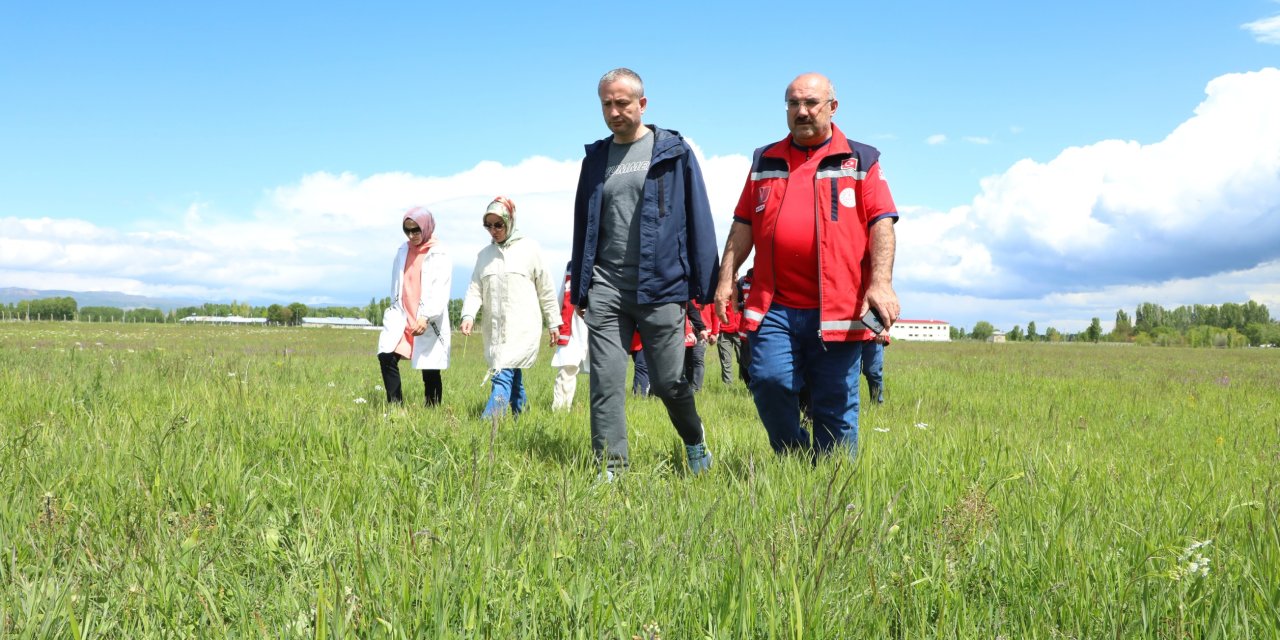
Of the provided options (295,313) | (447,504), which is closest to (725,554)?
(447,504)

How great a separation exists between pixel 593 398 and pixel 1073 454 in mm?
3098

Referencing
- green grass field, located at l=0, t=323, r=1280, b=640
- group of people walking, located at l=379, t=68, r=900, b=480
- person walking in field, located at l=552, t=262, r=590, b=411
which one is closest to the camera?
green grass field, located at l=0, t=323, r=1280, b=640

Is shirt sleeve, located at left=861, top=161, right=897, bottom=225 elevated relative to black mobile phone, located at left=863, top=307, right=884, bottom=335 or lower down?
elevated

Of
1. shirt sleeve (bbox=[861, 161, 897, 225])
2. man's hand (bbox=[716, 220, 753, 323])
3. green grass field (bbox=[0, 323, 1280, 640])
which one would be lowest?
green grass field (bbox=[0, 323, 1280, 640])

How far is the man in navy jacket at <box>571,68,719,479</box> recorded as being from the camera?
4449mm

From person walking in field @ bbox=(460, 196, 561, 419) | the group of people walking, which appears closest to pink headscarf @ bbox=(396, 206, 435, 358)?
person walking in field @ bbox=(460, 196, 561, 419)

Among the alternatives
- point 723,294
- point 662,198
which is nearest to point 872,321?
point 723,294

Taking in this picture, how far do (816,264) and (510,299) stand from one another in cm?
401

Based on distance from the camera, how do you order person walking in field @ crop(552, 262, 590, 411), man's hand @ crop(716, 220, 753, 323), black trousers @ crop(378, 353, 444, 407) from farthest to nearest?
person walking in field @ crop(552, 262, 590, 411)
black trousers @ crop(378, 353, 444, 407)
man's hand @ crop(716, 220, 753, 323)

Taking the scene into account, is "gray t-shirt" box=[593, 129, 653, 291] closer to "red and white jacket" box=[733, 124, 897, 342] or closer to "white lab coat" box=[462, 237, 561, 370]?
"red and white jacket" box=[733, 124, 897, 342]

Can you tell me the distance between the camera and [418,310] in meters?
7.67

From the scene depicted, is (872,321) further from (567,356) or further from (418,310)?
(418,310)

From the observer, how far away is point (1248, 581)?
2459mm

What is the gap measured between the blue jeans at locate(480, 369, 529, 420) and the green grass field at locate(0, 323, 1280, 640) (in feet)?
5.32
